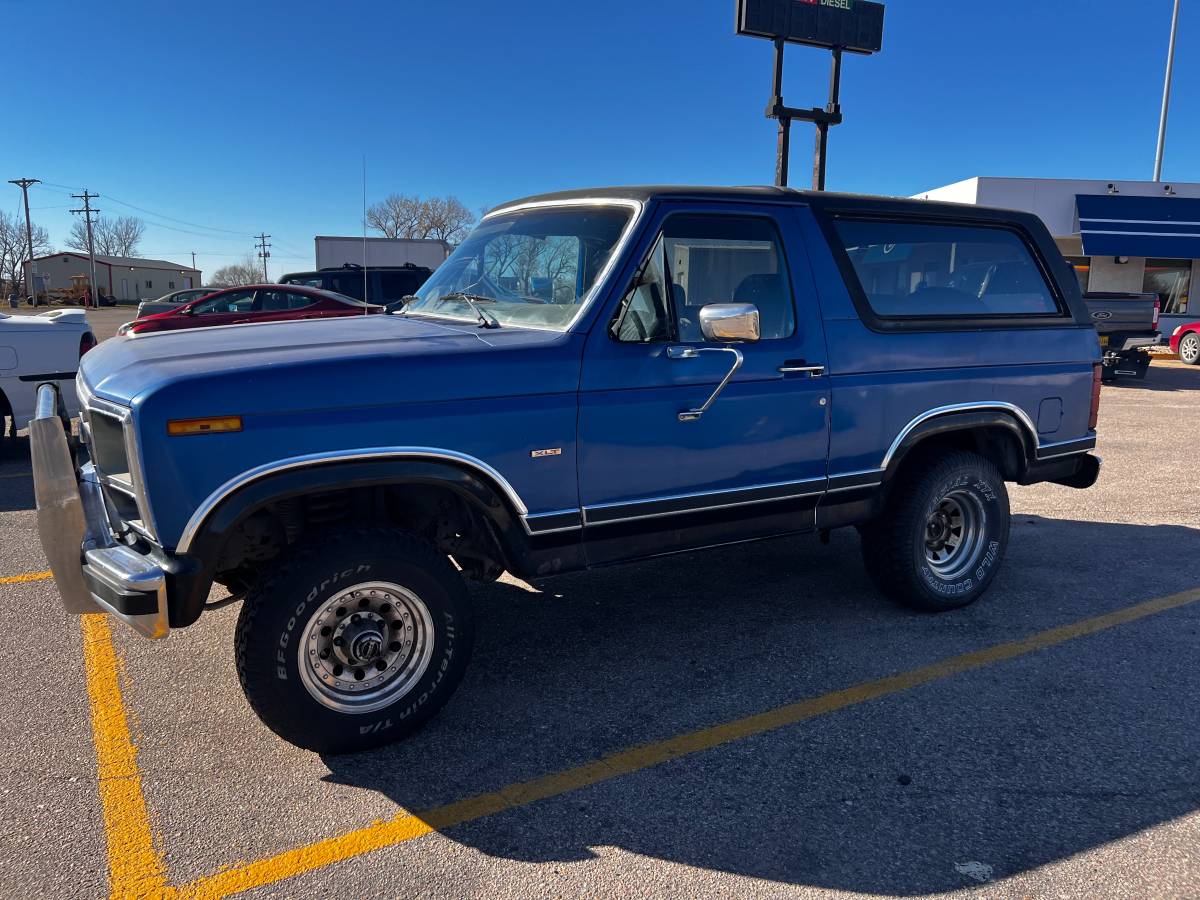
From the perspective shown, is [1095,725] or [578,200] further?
[578,200]

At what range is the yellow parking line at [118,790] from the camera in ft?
8.65

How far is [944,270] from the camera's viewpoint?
187 inches

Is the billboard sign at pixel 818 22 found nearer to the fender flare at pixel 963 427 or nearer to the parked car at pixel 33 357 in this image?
the parked car at pixel 33 357

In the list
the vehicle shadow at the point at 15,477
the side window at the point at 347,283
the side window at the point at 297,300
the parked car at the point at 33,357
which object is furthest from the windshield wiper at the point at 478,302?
the side window at the point at 347,283

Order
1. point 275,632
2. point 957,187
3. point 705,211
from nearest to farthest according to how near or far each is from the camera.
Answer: point 275,632
point 705,211
point 957,187

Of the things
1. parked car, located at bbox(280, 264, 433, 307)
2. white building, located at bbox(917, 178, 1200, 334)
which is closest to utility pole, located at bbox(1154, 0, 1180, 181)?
white building, located at bbox(917, 178, 1200, 334)

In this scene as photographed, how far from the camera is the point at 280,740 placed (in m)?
3.44

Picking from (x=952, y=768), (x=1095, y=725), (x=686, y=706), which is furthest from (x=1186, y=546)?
(x=686, y=706)

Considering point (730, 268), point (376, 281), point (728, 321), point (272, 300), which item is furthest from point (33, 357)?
point (376, 281)

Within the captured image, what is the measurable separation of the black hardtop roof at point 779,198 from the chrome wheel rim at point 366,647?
6.35 ft

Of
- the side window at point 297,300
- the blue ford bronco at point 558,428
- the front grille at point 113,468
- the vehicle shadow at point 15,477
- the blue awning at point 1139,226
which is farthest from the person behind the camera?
the blue awning at point 1139,226

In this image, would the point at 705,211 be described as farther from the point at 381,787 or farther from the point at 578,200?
the point at 381,787

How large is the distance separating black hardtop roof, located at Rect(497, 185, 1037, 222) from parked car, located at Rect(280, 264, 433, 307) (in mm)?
12131

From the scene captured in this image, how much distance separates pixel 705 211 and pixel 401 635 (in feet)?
7.21
